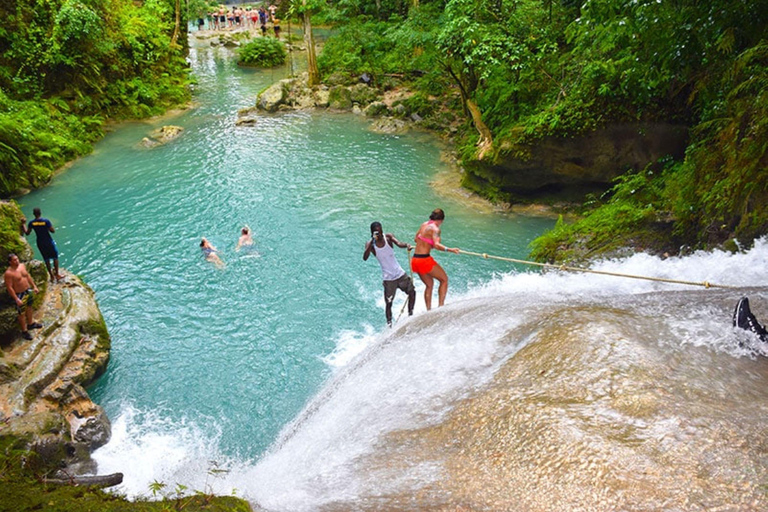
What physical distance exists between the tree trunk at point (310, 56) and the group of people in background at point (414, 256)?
1813cm

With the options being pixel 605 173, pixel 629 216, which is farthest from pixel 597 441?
pixel 605 173

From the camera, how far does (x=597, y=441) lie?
393 cm

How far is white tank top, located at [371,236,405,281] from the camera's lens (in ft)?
27.5

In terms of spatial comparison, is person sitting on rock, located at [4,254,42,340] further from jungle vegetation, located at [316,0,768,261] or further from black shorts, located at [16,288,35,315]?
jungle vegetation, located at [316,0,768,261]

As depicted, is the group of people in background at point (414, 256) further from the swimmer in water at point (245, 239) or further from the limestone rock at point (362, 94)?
the limestone rock at point (362, 94)

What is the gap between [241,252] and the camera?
12.9 metres

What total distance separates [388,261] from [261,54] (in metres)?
26.4

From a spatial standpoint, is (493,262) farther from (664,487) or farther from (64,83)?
(64,83)

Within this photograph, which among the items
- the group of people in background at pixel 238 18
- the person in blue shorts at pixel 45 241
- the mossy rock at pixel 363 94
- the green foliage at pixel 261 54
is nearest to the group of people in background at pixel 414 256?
the person in blue shorts at pixel 45 241

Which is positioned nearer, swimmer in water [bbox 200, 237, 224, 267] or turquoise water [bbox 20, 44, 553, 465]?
turquoise water [bbox 20, 44, 553, 465]

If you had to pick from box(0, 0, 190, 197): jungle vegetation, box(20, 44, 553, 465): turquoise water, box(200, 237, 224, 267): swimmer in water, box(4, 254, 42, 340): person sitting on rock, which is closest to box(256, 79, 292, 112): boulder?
box(20, 44, 553, 465): turquoise water

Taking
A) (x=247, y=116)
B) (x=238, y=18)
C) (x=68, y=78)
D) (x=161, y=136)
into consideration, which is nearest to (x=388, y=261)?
(x=161, y=136)

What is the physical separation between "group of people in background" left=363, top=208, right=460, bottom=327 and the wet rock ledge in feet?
16.0

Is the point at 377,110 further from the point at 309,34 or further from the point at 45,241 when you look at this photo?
the point at 45,241
